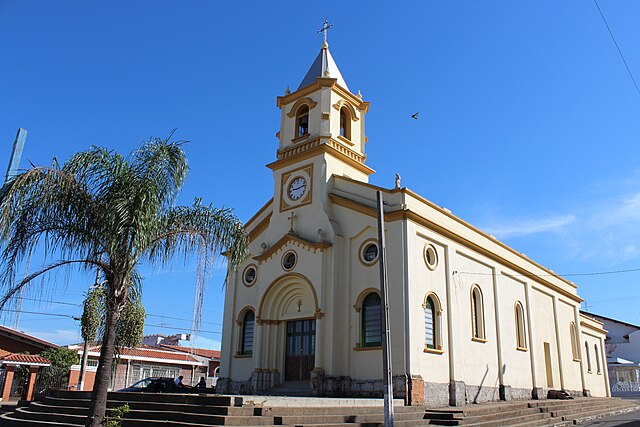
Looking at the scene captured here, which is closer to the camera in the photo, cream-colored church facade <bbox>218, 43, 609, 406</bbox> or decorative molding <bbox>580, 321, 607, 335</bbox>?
cream-colored church facade <bbox>218, 43, 609, 406</bbox>

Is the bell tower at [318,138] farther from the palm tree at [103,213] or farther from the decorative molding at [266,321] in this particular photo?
the palm tree at [103,213]

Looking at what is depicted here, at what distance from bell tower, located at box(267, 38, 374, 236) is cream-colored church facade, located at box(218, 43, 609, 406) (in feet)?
0.20

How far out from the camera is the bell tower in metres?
23.8

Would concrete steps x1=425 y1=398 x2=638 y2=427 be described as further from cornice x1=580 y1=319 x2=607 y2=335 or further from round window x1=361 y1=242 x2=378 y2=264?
cornice x1=580 y1=319 x2=607 y2=335

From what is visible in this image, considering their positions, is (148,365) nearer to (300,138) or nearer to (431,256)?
(300,138)

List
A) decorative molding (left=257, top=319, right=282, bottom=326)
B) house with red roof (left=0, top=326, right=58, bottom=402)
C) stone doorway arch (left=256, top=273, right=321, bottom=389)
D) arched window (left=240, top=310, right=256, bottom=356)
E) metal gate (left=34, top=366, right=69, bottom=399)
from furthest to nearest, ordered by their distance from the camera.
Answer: metal gate (left=34, top=366, right=69, bottom=399), house with red roof (left=0, top=326, right=58, bottom=402), arched window (left=240, top=310, right=256, bottom=356), decorative molding (left=257, top=319, right=282, bottom=326), stone doorway arch (left=256, top=273, right=321, bottom=389)

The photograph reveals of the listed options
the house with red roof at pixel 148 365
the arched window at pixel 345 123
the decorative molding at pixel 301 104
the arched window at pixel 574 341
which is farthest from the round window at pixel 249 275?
the arched window at pixel 574 341

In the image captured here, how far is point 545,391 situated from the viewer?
94.0 feet

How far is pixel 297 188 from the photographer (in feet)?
79.9

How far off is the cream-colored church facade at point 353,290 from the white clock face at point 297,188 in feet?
0.26

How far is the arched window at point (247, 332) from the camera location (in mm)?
24452

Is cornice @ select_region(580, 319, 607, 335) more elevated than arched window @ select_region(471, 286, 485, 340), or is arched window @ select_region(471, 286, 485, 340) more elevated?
cornice @ select_region(580, 319, 607, 335)

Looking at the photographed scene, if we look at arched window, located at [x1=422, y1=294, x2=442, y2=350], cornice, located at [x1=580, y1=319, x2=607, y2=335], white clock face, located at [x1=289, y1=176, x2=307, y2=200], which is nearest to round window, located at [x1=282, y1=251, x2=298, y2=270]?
white clock face, located at [x1=289, y1=176, x2=307, y2=200]

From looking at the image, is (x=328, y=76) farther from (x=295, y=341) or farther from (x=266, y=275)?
(x=295, y=341)
